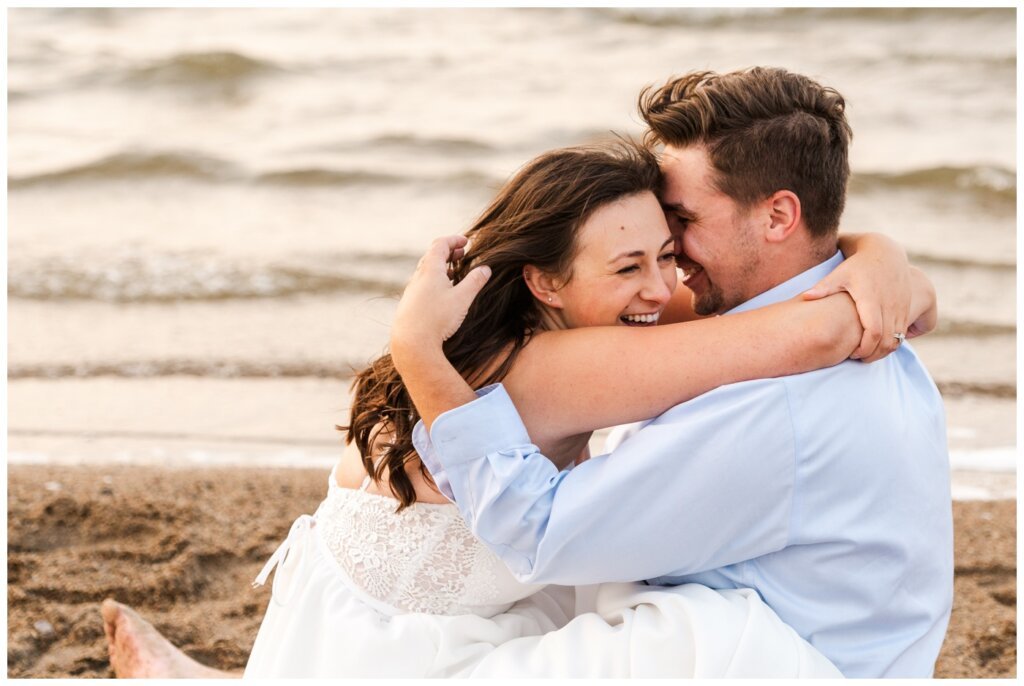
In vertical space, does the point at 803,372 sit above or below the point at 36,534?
above

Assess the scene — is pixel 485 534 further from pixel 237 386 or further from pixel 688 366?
pixel 237 386

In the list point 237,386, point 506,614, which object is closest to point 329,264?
point 237,386

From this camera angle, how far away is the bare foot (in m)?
3.66

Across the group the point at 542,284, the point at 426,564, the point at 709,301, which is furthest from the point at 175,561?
the point at 709,301

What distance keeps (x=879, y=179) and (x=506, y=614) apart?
9037 millimetres

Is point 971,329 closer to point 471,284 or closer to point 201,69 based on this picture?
point 471,284

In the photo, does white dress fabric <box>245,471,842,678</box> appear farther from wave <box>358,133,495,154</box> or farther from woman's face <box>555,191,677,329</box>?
wave <box>358,133,495,154</box>

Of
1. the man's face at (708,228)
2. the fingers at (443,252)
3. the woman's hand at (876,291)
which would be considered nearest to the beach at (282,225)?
the man's face at (708,228)

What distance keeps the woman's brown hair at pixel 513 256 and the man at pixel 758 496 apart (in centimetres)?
18

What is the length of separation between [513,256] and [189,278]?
20.3 ft

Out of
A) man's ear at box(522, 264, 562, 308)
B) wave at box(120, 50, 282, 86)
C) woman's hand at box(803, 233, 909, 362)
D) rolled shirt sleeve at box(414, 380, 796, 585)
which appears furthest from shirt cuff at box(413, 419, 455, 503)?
wave at box(120, 50, 282, 86)

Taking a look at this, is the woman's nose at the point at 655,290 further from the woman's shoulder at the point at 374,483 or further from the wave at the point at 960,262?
the wave at the point at 960,262

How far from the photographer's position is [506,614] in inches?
114

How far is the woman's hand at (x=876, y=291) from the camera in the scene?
257 centimetres
